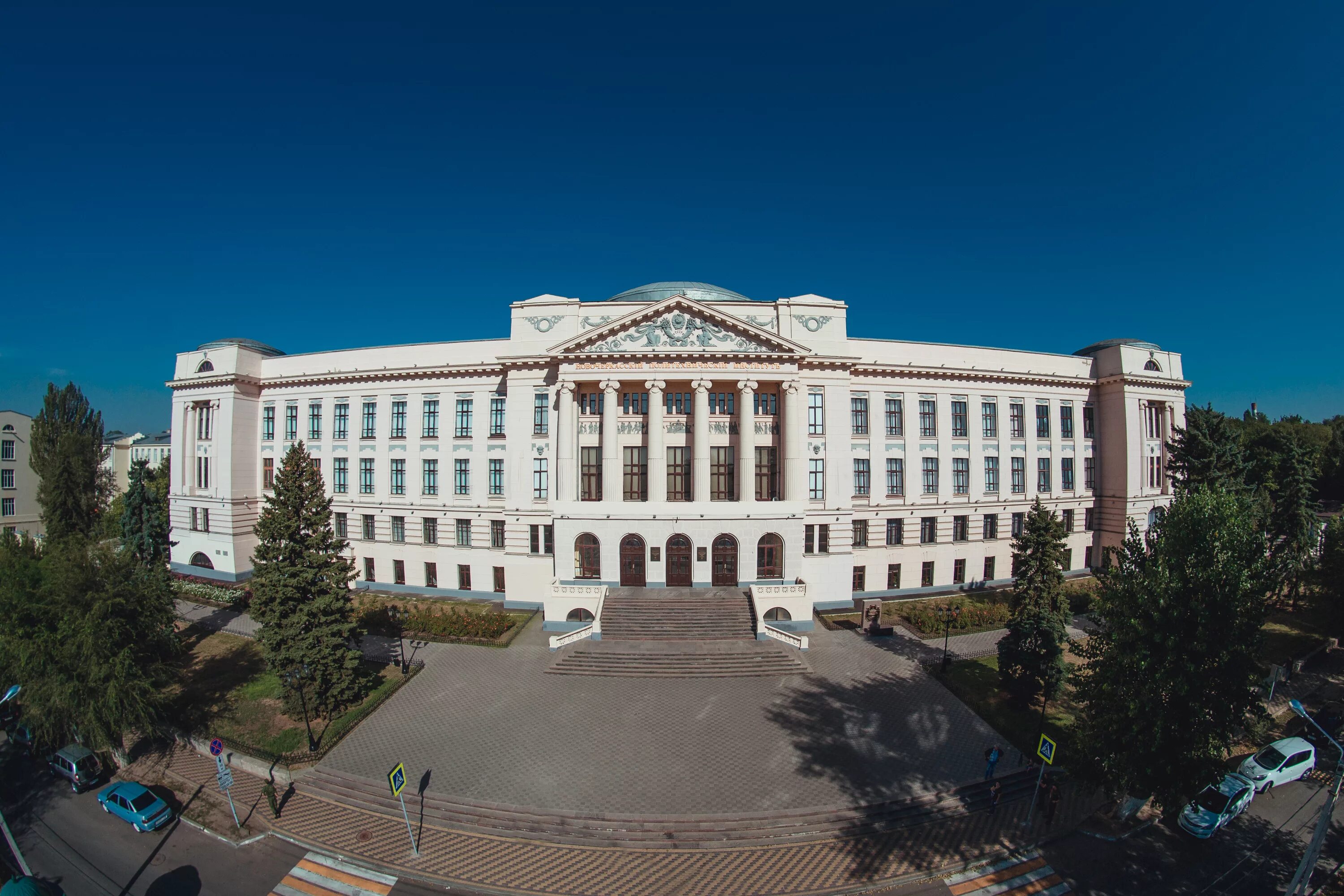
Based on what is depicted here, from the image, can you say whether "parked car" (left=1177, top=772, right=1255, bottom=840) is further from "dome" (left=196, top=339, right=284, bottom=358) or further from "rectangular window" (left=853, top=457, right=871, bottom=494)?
"dome" (left=196, top=339, right=284, bottom=358)

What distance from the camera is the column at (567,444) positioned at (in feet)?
91.8

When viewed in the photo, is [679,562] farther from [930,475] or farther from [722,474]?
[930,475]

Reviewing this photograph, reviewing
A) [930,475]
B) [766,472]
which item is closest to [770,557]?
[766,472]

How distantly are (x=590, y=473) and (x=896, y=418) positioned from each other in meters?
19.9

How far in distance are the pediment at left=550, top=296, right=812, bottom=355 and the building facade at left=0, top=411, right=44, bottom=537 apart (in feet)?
193

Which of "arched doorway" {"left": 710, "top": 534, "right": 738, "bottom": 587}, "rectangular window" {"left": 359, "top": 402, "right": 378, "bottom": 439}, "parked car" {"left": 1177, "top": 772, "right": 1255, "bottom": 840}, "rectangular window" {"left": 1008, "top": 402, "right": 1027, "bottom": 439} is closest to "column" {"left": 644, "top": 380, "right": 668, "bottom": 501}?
"arched doorway" {"left": 710, "top": 534, "right": 738, "bottom": 587}

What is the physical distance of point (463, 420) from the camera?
3291cm

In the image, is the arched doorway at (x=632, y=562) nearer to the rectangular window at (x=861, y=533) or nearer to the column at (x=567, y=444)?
the column at (x=567, y=444)

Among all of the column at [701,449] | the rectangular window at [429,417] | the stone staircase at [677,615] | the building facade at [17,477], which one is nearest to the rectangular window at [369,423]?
the rectangular window at [429,417]

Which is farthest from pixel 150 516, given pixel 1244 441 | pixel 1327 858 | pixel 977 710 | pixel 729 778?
pixel 1244 441

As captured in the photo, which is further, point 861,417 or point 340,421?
point 340,421

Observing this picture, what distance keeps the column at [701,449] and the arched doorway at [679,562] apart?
8.20ft

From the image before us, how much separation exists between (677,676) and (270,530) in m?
16.8

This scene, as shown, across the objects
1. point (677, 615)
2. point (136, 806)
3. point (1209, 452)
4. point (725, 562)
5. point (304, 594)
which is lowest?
point (136, 806)
